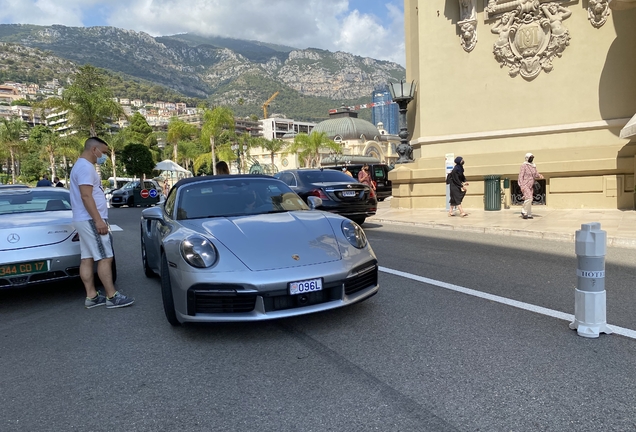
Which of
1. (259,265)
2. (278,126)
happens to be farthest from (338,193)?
(278,126)

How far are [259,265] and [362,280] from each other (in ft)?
3.11

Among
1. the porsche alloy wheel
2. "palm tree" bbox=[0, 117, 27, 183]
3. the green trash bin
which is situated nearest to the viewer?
the porsche alloy wheel

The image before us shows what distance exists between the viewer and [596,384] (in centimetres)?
282

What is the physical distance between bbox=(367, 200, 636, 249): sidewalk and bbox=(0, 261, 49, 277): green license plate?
8799 mm

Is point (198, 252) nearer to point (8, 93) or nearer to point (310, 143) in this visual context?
point (310, 143)

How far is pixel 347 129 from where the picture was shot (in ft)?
325

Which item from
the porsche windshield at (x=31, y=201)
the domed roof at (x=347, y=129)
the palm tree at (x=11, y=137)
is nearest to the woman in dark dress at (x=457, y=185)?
the porsche windshield at (x=31, y=201)

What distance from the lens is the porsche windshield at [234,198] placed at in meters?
4.86

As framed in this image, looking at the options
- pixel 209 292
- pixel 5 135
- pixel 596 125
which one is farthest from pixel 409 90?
pixel 5 135

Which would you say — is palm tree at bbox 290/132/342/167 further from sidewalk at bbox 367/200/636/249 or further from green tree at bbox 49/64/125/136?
sidewalk at bbox 367/200/636/249

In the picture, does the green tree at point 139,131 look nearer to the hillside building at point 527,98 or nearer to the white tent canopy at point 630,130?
the hillside building at point 527,98

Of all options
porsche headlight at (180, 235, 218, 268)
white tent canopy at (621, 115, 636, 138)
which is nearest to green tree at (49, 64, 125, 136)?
white tent canopy at (621, 115, 636, 138)

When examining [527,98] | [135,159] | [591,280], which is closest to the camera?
[591,280]

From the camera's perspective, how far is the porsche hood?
3742mm
